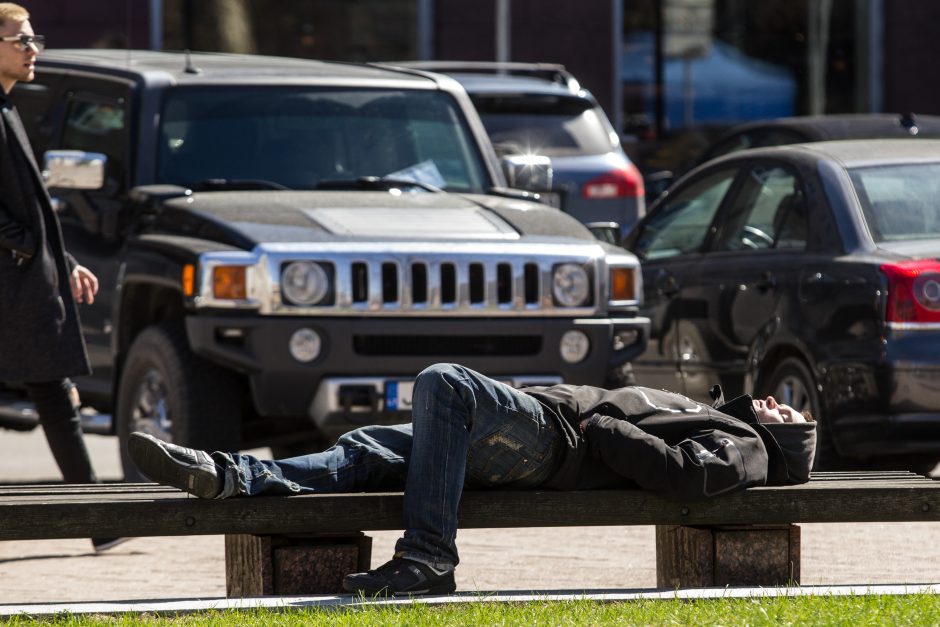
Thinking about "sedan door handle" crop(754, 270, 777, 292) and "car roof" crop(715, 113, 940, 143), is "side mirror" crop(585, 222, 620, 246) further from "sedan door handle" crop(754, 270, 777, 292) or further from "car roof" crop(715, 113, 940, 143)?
"car roof" crop(715, 113, 940, 143)

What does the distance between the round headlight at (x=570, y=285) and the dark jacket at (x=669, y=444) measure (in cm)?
228

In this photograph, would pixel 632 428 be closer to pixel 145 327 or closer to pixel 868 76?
pixel 145 327

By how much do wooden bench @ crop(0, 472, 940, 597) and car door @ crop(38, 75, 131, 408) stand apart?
2968 mm

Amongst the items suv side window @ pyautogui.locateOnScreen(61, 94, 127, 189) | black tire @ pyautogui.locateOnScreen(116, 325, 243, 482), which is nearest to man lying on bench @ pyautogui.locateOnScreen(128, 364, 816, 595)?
black tire @ pyautogui.locateOnScreen(116, 325, 243, 482)

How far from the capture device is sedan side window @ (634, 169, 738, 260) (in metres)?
9.16

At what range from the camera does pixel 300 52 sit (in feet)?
73.8

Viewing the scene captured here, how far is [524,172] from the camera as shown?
877 cm

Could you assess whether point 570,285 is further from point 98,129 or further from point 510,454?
point 510,454

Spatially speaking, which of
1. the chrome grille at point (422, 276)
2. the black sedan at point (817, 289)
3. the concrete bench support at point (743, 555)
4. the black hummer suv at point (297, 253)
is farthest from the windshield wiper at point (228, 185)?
the concrete bench support at point (743, 555)

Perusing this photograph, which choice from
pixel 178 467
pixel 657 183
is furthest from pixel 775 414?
pixel 657 183

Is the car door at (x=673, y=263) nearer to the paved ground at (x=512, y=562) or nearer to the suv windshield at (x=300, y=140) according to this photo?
the suv windshield at (x=300, y=140)

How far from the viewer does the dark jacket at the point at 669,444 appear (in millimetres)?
4988

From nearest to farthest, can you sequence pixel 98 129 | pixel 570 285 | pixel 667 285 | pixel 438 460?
pixel 438 460 < pixel 570 285 < pixel 98 129 < pixel 667 285

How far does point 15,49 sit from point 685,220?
394 centimetres
